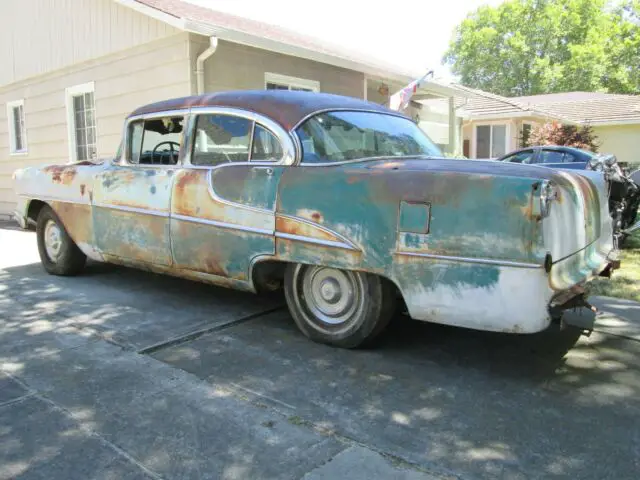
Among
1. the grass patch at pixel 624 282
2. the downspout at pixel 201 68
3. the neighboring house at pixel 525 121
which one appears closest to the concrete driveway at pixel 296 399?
the grass patch at pixel 624 282

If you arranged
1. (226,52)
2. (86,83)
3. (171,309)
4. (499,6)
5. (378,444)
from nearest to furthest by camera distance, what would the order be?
(378,444) → (171,309) → (226,52) → (86,83) → (499,6)

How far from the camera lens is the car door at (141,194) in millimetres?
4785

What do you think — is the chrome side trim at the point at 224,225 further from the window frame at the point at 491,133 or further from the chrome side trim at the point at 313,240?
the window frame at the point at 491,133

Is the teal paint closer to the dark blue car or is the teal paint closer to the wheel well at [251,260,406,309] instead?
the wheel well at [251,260,406,309]

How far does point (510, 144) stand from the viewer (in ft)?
66.3

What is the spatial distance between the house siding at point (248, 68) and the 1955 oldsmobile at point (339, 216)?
3.87 m

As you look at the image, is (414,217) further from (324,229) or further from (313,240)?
(313,240)

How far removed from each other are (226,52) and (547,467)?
8.28m

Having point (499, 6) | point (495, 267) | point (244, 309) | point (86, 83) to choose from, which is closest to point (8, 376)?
point (244, 309)

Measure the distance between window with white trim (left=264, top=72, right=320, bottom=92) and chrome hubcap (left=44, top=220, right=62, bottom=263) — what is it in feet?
16.2

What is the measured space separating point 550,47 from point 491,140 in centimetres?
2585

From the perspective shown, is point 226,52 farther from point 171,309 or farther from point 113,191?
point 171,309

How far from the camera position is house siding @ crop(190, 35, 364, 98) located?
8922 mm

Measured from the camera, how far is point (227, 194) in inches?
167
